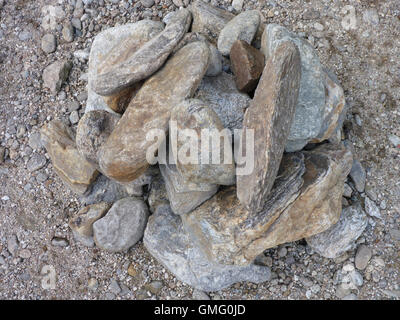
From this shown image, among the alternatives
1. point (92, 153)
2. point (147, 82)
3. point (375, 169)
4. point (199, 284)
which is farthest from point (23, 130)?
point (375, 169)

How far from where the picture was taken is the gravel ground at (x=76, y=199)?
3961 mm

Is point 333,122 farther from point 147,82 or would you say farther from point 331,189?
point 147,82

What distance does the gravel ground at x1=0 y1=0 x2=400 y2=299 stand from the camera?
3.96 m

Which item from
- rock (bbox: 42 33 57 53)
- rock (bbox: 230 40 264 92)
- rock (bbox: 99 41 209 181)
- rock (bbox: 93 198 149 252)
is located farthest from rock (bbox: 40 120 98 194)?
rock (bbox: 230 40 264 92)

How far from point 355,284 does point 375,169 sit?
1137 mm

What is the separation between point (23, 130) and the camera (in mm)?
4594

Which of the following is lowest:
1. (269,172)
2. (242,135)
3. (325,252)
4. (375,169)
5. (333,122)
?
(325,252)

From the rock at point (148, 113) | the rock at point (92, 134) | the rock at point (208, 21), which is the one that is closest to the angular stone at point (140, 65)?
the rock at point (148, 113)

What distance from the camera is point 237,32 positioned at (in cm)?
396

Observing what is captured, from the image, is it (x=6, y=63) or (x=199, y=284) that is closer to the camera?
(x=199, y=284)

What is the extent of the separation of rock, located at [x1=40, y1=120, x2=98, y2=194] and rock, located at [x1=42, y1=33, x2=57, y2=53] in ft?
3.42

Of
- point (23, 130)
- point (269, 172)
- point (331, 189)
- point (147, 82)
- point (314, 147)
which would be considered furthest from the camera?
point (23, 130)

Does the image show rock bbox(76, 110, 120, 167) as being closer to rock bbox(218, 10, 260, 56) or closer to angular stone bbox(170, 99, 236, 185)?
angular stone bbox(170, 99, 236, 185)

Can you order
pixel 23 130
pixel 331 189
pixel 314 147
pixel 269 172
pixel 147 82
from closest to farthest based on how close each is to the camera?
1. pixel 269 172
2. pixel 147 82
3. pixel 331 189
4. pixel 314 147
5. pixel 23 130
